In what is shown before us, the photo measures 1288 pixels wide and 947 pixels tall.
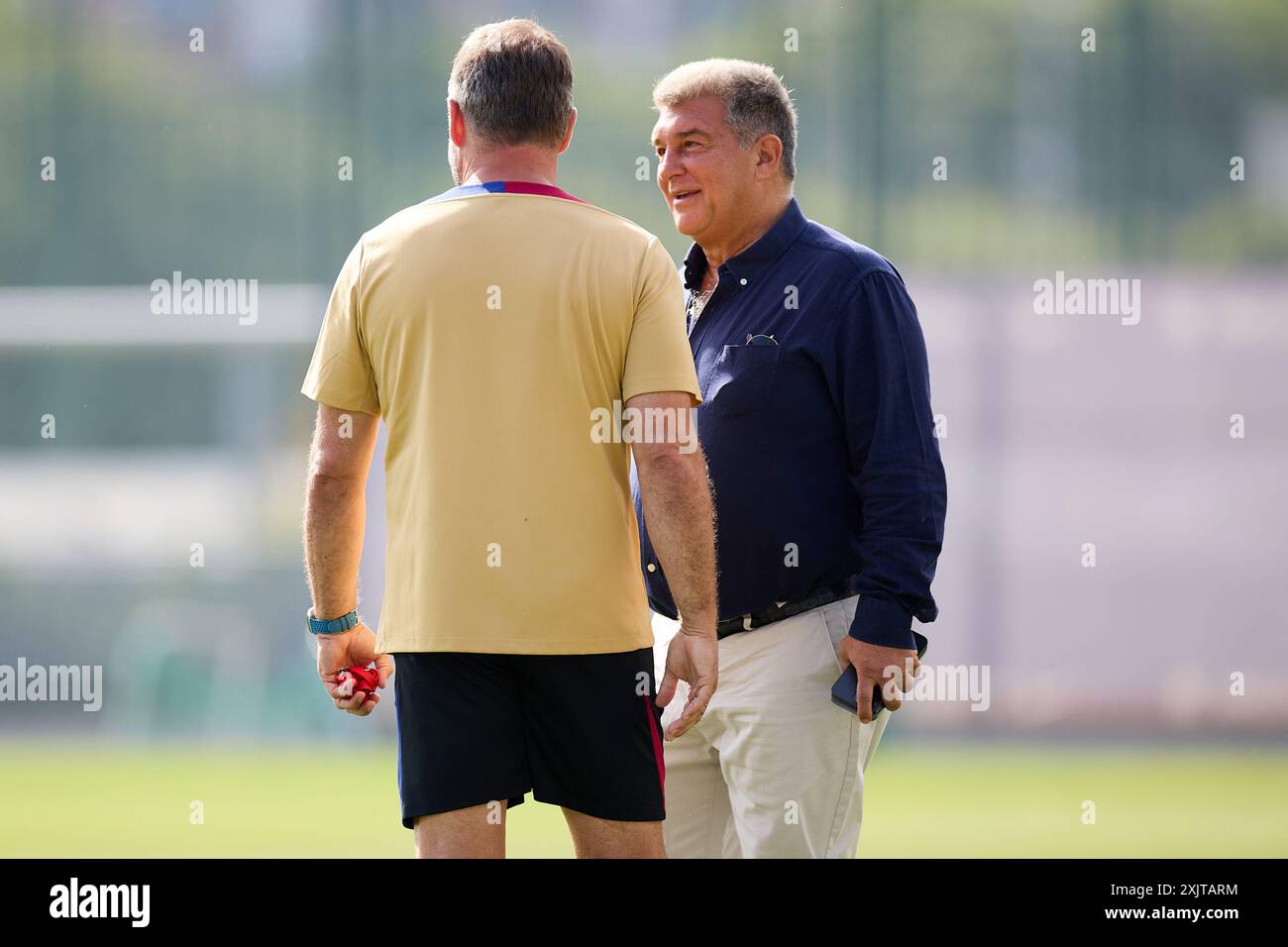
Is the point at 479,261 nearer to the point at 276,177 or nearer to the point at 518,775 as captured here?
the point at 518,775

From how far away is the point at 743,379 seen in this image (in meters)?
2.45

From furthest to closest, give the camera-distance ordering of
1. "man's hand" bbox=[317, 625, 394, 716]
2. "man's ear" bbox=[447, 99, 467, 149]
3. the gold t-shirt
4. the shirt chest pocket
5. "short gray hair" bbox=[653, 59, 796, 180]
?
1. "short gray hair" bbox=[653, 59, 796, 180]
2. the shirt chest pocket
3. "man's hand" bbox=[317, 625, 394, 716]
4. "man's ear" bbox=[447, 99, 467, 149]
5. the gold t-shirt

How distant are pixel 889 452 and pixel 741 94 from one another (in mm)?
726

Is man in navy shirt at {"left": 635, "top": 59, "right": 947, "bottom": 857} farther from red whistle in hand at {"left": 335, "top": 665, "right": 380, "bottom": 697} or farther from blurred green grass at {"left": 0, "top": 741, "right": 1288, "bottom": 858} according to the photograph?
blurred green grass at {"left": 0, "top": 741, "right": 1288, "bottom": 858}

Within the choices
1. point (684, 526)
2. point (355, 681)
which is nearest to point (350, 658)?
point (355, 681)

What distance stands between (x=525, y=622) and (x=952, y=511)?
480cm

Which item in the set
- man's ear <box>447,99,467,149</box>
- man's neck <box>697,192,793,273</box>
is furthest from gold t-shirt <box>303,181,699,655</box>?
man's neck <box>697,192,793,273</box>

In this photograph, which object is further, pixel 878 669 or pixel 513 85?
pixel 878 669

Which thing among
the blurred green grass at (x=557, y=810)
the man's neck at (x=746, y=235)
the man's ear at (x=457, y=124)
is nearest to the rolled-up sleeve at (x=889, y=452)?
the man's neck at (x=746, y=235)

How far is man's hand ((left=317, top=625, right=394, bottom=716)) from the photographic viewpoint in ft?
7.21

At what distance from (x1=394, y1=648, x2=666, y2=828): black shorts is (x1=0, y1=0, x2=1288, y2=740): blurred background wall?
448 cm

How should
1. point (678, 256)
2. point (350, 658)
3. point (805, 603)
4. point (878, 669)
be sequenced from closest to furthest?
point (350, 658) → point (878, 669) → point (805, 603) → point (678, 256)

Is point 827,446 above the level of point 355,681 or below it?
above

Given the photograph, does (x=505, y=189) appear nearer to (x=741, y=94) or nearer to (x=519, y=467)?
(x=519, y=467)
